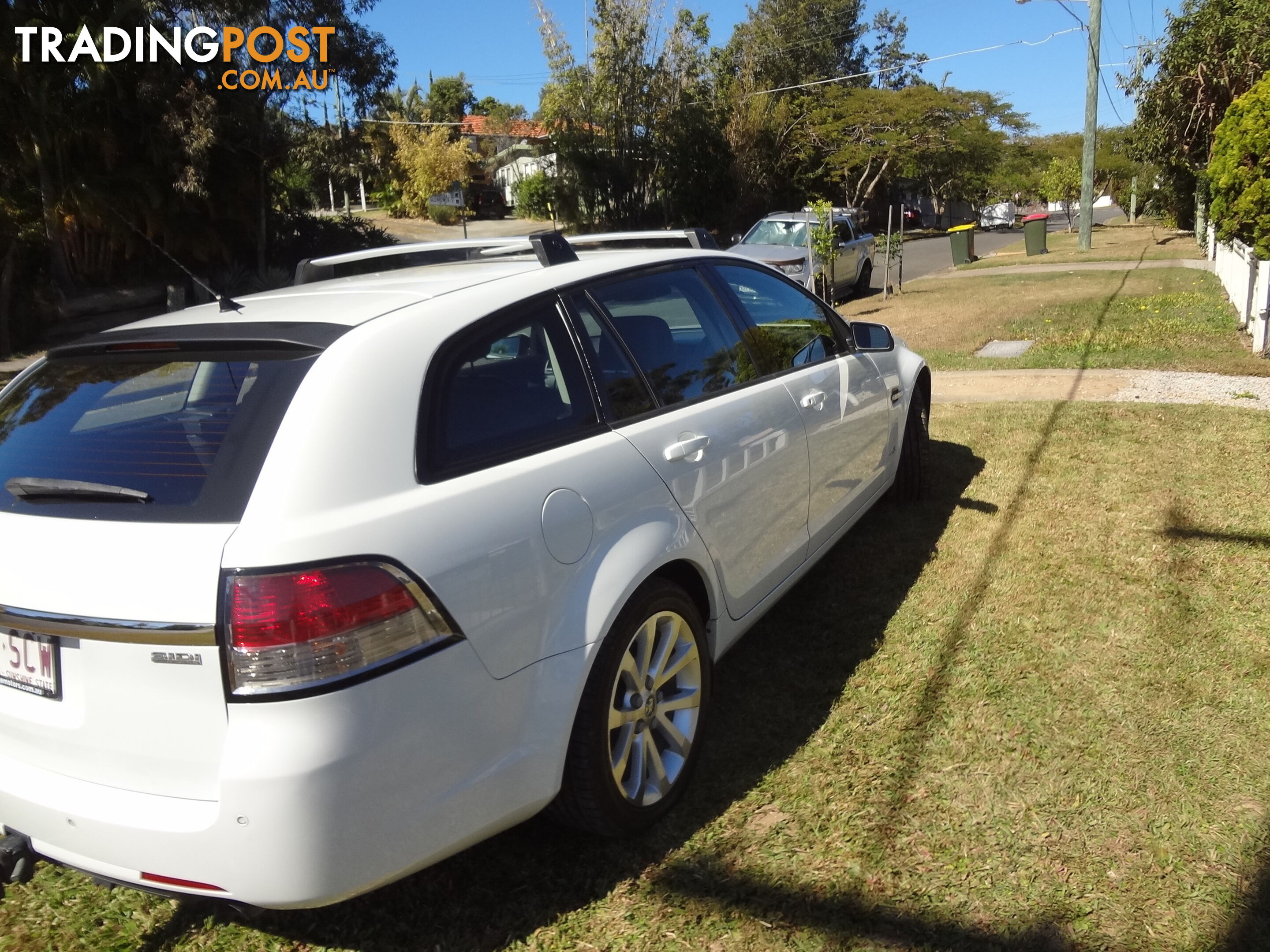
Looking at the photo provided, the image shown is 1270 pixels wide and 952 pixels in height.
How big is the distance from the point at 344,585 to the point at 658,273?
1.95 meters

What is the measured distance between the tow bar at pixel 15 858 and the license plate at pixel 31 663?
39cm

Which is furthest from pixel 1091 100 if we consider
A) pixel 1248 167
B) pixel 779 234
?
pixel 1248 167

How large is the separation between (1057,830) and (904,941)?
0.68 meters

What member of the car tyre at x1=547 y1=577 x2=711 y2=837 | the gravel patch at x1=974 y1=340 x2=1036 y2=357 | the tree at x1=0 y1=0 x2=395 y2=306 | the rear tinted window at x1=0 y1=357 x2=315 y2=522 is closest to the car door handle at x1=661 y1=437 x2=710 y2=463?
the car tyre at x1=547 y1=577 x2=711 y2=837

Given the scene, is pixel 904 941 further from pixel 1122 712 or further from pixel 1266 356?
pixel 1266 356

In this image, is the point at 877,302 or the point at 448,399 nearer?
the point at 448,399

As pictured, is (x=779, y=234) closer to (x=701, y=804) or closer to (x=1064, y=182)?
(x=701, y=804)

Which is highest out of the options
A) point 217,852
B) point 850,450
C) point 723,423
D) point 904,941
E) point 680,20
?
point 680,20

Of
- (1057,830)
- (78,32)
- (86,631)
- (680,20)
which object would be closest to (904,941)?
(1057,830)

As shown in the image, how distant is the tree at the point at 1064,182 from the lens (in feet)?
238

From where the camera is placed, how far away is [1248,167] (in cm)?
973

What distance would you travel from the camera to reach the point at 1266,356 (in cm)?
966

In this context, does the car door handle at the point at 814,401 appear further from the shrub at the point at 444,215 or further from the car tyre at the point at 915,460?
the shrub at the point at 444,215

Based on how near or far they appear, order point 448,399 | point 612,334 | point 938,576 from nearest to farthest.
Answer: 1. point 448,399
2. point 612,334
3. point 938,576
